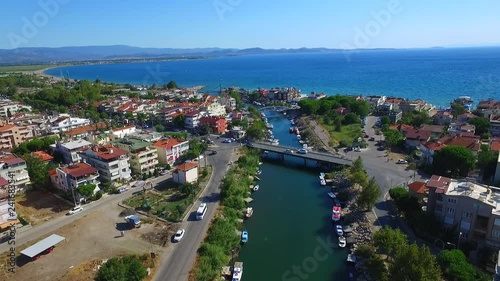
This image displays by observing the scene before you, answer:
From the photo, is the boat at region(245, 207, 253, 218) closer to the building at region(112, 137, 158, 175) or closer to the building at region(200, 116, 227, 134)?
the building at region(112, 137, 158, 175)

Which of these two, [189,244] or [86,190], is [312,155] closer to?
[189,244]

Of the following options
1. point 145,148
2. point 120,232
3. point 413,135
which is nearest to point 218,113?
point 145,148

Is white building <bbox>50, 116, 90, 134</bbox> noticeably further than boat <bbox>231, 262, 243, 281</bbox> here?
Yes

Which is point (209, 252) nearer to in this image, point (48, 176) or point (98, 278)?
point (98, 278)

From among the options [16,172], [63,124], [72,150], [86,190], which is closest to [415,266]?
[86,190]

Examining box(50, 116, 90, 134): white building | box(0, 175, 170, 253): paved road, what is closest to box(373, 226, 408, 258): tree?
box(0, 175, 170, 253): paved road

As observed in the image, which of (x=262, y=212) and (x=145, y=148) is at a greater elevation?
(x=145, y=148)

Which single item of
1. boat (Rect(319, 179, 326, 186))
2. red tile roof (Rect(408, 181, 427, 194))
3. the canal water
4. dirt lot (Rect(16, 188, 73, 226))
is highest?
red tile roof (Rect(408, 181, 427, 194))
